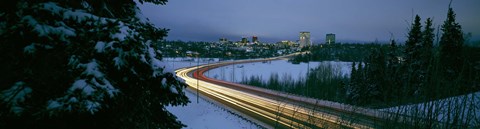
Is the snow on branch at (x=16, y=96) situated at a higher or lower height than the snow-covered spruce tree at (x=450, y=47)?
lower

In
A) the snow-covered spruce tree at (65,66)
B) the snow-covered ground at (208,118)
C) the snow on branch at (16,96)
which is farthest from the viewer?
the snow-covered ground at (208,118)

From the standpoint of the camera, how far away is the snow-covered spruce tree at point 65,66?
3.22 metres

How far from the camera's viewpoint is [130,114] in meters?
4.31

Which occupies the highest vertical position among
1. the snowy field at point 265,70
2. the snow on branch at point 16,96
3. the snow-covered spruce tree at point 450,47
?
the snow-covered spruce tree at point 450,47

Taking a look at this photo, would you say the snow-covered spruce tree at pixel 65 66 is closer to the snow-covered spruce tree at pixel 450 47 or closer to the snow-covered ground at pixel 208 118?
the snow-covered spruce tree at pixel 450 47

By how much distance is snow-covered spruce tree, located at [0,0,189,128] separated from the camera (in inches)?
127

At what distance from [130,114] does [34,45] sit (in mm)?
1597

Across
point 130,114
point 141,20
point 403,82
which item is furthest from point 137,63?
point 403,82

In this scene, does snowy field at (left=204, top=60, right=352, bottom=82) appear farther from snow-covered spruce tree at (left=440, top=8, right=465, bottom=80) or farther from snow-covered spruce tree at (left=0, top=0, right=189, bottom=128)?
snow-covered spruce tree at (left=0, top=0, right=189, bottom=128)

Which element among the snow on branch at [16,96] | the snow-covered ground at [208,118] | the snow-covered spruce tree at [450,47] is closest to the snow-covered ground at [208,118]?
the snow-covered ground at [208,118]

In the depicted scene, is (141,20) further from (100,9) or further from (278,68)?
(278,68)

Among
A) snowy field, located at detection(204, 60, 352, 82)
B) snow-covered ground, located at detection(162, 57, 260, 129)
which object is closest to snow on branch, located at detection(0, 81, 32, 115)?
snow-covered ground, located at detection(162, 57, 260, 129)

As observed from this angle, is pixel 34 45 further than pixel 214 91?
No

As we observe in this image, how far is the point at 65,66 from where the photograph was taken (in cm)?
358
